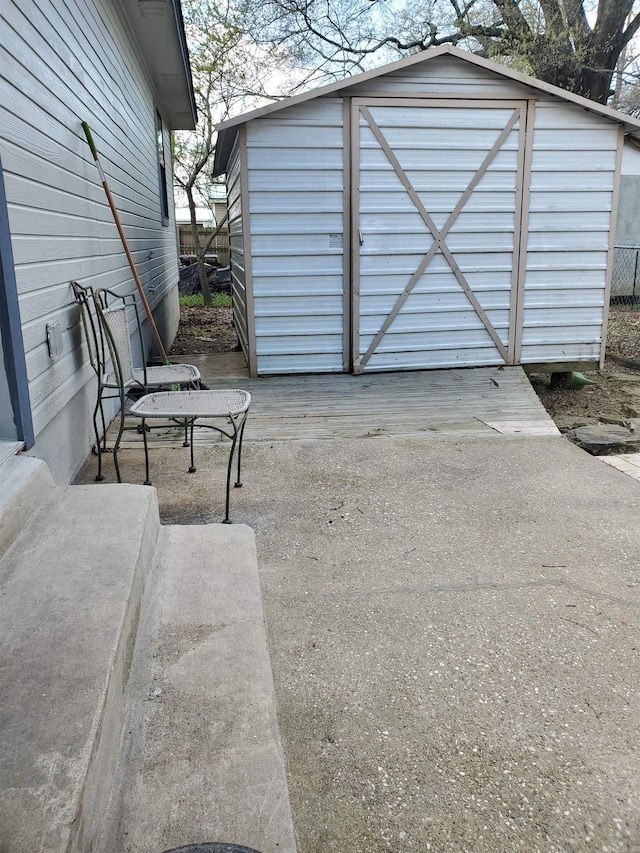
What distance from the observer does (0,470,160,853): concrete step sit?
1200 mm

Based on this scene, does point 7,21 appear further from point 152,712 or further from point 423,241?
point 423,241

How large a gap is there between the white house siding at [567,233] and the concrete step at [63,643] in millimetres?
5386

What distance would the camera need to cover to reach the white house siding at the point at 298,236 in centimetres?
604

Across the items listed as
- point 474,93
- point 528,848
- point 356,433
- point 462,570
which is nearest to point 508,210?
point 474,93

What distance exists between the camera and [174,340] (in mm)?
10484

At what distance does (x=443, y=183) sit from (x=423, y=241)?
1.86 ft

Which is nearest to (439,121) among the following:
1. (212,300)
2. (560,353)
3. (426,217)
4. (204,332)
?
(426,217)

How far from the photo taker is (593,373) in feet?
26.3

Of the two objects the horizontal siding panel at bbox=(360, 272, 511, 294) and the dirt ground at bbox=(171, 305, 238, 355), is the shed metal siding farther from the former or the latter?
the dirt ground at bbox=(171, 305, 238, 355)

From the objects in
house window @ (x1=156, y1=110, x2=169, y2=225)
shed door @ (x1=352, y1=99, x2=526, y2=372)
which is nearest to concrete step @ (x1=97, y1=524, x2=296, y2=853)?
shed door @ (x1=352, y1=99, x2=526, y2=372)

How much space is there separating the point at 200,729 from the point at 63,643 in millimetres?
400

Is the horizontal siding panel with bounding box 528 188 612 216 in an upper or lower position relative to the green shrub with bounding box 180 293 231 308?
upper

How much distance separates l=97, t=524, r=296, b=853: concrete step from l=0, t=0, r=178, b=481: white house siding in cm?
121

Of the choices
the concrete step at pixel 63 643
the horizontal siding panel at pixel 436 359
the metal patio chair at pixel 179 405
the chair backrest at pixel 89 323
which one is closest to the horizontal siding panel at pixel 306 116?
the horizontal siding panel at pixel 436 359
